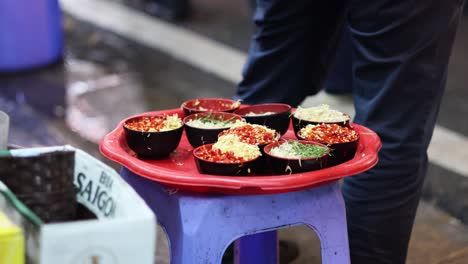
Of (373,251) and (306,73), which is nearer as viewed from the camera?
(373,251)

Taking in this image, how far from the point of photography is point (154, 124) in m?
1.65

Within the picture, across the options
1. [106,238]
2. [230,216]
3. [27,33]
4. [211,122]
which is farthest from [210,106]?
[27,33]

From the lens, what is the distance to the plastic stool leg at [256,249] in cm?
181

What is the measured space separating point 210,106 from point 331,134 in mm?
381

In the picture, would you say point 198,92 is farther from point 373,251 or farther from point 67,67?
point 373,251

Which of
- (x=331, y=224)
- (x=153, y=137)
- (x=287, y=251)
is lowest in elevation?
(x=287, y=251)

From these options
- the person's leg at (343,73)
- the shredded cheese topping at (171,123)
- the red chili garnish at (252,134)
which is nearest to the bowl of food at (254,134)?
the red chili garnish at (252,134)

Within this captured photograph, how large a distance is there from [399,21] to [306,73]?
443 millimetres

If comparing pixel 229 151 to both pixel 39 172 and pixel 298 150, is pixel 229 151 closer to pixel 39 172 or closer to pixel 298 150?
pixel 298 150

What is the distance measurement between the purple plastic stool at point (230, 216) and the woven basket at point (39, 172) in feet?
0.83

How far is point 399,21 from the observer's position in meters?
1.73

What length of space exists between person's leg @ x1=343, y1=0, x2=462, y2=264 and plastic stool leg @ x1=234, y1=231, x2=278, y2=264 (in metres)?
0.21

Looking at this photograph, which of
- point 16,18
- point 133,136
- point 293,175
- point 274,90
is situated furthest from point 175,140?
point 16,18

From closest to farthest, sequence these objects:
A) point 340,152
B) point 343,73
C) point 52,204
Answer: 1. point 52,204
2. point 340,152
3. point 343,73
